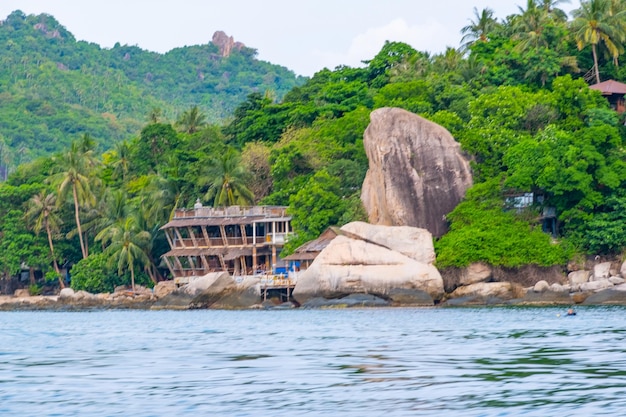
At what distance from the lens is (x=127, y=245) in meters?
62.1

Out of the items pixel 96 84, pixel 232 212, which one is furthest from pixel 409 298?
pixel 96 84

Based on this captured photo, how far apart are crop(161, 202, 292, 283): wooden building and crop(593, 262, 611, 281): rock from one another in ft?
49.0

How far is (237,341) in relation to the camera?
2905 cm

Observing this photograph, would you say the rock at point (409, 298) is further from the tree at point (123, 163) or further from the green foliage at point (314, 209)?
the tree at point (123, 163)

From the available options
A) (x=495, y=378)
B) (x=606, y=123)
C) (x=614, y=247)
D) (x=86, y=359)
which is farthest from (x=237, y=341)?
(x=606, y=123)

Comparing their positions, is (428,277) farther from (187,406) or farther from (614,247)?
(187,406)

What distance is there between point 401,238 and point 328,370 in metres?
31.1

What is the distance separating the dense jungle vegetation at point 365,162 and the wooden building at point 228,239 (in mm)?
1693

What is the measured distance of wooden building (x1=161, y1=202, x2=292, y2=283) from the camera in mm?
58625

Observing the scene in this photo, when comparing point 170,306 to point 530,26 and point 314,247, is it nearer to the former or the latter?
point 314,247

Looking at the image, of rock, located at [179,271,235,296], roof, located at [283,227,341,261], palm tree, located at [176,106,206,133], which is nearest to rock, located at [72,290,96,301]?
rock, located at [179,271,235,296]

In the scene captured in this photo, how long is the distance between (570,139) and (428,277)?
879 centimetres

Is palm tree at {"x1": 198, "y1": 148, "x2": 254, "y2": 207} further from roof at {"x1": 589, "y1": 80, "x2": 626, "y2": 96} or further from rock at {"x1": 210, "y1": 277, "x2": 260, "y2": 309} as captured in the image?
roof at {"x1": 589, "y1": 80, "x2": 626, "y2": 96}

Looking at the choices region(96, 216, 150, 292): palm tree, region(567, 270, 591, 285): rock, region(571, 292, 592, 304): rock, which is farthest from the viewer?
region(96, 216, 150, 292): palm tree
